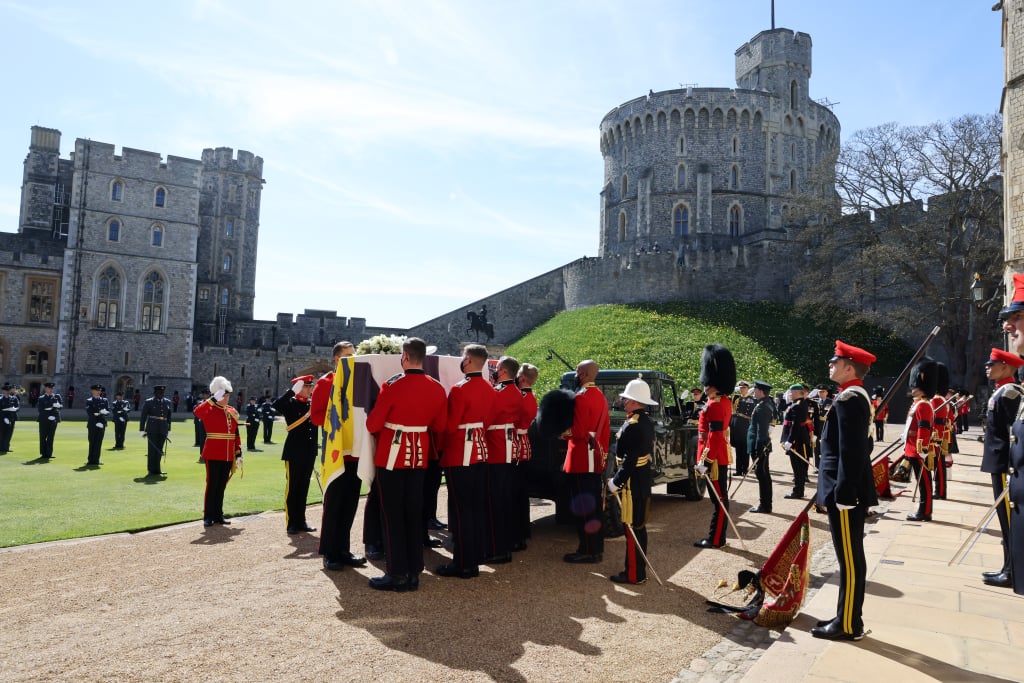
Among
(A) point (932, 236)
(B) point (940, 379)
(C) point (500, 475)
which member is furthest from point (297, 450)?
(A) point (932, 236)

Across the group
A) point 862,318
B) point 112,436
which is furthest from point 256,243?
point 862,318

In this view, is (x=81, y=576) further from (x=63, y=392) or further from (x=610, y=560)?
(x=63, y=392)

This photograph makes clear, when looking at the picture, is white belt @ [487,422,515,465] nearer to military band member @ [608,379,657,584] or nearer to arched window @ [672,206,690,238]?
military band member @ [608,379,657,584]

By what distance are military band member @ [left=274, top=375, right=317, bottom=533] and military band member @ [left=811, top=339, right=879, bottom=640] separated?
5611 mm

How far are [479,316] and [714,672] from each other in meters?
42.3

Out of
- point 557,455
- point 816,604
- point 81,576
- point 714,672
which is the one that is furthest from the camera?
point 557,455

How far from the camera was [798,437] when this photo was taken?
10.8m

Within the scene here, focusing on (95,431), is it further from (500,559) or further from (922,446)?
(922,446)

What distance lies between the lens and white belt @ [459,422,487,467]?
6.38 metres

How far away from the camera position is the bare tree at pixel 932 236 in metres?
30.4

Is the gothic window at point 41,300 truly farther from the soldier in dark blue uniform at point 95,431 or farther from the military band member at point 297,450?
the military band member at point 297,450

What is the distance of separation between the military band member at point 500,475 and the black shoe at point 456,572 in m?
0.40

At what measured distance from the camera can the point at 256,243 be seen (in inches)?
2154

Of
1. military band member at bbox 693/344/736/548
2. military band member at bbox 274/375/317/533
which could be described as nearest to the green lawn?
military band member at bbox 274/375/317/533
